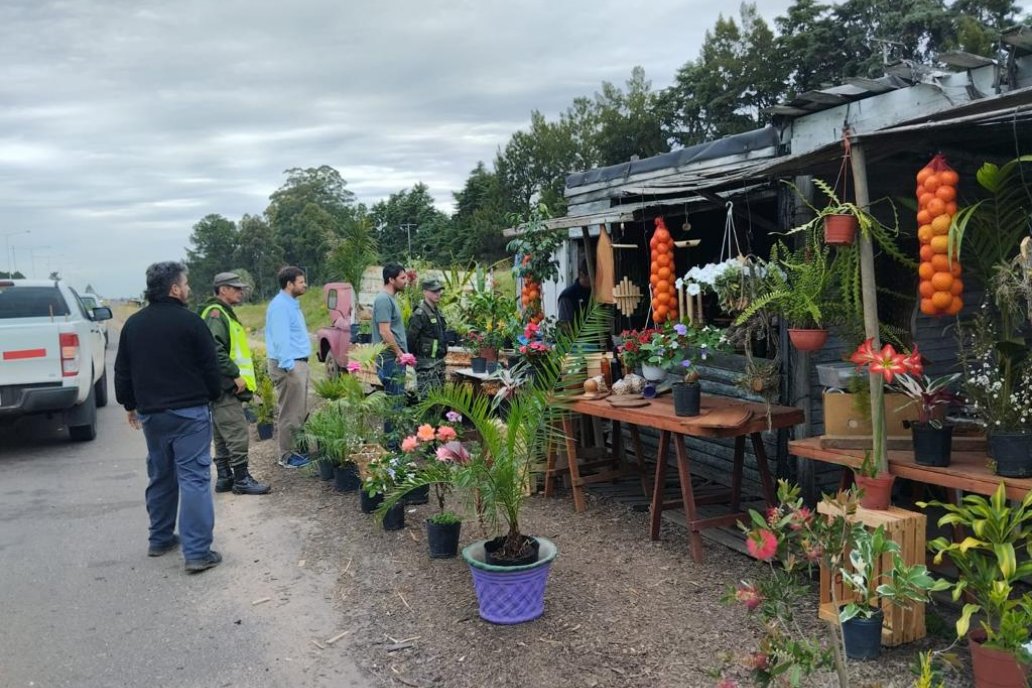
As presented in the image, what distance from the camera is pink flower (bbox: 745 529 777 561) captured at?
2561 millimetres

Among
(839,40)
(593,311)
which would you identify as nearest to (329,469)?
(593,311)

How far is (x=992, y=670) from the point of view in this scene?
3.02 metres

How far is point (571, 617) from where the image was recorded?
419 centimetres

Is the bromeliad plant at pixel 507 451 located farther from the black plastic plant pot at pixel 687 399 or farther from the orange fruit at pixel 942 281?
the orange fruit at pixel 942 281

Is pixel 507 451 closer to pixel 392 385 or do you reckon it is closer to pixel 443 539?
pixel 443 539

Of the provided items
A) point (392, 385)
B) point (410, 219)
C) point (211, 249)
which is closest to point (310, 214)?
point (410, 219)

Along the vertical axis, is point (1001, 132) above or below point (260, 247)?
below

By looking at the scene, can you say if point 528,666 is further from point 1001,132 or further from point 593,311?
point 1001,132

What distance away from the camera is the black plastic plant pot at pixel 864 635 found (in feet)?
11.5

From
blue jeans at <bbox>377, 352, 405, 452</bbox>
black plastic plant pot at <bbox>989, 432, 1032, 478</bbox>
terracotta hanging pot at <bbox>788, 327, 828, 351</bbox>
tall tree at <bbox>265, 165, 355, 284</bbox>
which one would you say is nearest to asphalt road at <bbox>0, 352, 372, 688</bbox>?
blue jeans at <bbox>377, 352, 405, 452</bbox>

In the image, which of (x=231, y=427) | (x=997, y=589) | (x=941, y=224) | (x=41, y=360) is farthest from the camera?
(x=41, y=360)

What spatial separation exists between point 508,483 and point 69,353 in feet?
20.1

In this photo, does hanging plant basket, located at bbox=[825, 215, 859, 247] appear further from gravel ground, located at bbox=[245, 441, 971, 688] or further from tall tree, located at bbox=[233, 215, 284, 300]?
tall tree, located at bbox=[233, 215, 284, 300]

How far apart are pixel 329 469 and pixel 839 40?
34477 mm
